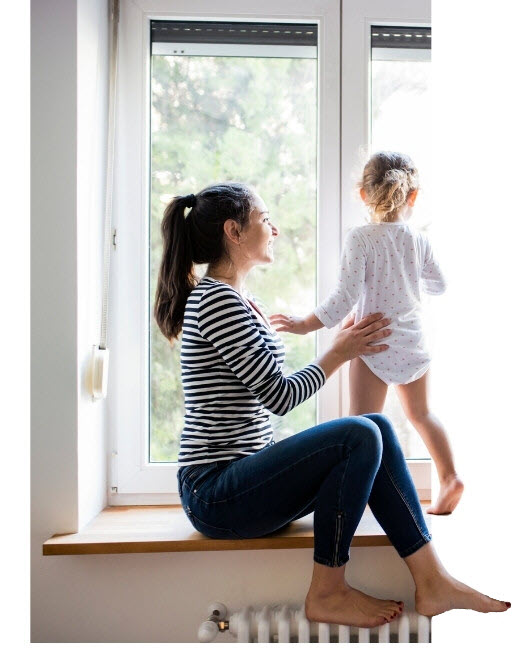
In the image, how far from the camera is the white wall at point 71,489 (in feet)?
4.76

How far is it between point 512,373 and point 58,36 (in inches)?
46.8

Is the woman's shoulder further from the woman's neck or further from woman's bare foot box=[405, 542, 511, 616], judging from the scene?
woman's bare foot box=[405, 542, 511, 616]

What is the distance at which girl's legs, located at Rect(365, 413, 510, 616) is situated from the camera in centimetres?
134

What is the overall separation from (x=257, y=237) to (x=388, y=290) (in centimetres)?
33

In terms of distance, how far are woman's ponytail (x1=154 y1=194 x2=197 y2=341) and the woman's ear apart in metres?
0.08

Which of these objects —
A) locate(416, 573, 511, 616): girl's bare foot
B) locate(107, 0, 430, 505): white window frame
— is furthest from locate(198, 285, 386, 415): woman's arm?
locate(416, 573, 511, 616): girl's bare foot

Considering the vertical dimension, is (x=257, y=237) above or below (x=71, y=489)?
above

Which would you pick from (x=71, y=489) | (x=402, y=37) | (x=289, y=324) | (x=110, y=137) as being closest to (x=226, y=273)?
(x=289, y=324)

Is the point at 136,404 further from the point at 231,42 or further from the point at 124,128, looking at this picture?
the point at 231,42

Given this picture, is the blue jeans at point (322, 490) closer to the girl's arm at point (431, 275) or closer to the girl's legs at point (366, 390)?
the girl's legs at point (366, 390)

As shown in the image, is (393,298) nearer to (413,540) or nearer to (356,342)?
(356,342)

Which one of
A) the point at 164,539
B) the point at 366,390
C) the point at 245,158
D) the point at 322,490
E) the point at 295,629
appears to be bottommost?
the point at 295,629

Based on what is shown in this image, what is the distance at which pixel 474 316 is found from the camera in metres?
1.57

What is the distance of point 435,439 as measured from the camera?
1565 mm
